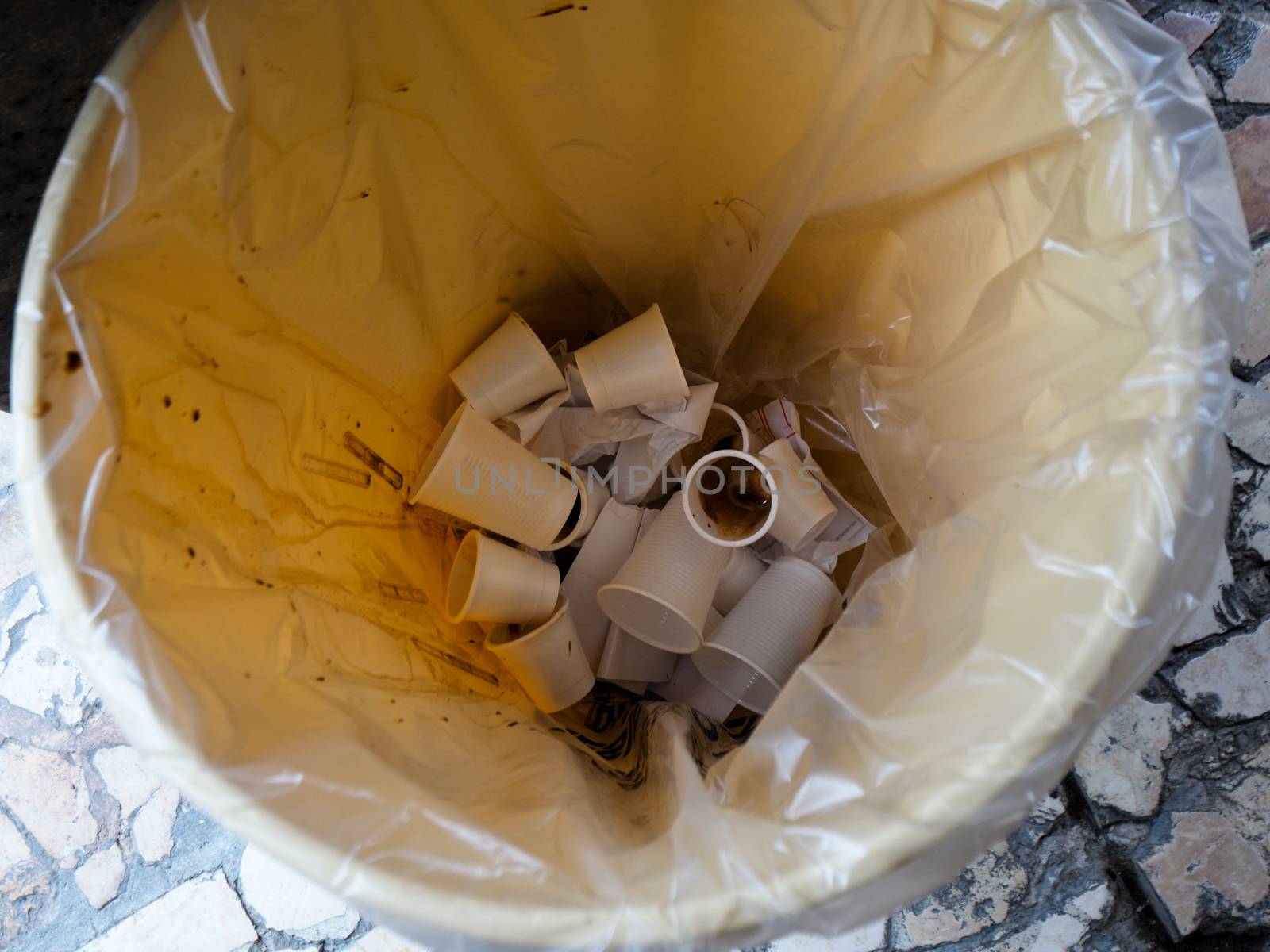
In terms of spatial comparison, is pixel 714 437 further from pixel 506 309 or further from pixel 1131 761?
pixel 1131 761

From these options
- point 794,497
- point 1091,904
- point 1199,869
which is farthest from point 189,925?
point 1199,869

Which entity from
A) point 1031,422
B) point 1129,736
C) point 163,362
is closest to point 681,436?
point 1031,422

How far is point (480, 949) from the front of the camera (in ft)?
1.30

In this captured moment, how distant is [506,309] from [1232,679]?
0.79 meters

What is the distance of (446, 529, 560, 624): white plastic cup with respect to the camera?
66cm

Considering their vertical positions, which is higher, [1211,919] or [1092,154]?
[1092,154]

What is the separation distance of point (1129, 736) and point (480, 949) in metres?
0.73

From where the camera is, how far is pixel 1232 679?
2.84 feet

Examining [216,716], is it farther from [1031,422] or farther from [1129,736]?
[1129,736]

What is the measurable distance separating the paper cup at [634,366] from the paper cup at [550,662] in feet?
0.60

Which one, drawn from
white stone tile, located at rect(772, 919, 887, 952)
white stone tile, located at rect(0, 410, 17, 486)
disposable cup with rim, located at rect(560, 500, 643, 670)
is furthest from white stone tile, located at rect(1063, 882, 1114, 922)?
white stone tile, located at rect(0, 410, 17, 486)

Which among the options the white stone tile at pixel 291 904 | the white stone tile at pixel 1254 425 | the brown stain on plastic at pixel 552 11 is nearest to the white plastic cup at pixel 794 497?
the brown stain on plastic at pixel 552 11

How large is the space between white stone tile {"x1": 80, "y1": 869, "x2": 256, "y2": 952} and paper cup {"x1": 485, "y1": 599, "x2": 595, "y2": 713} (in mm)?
449

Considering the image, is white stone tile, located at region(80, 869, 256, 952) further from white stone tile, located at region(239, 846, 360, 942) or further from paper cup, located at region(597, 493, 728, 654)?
paper cup, located at region(597, 493, 728, 654)
